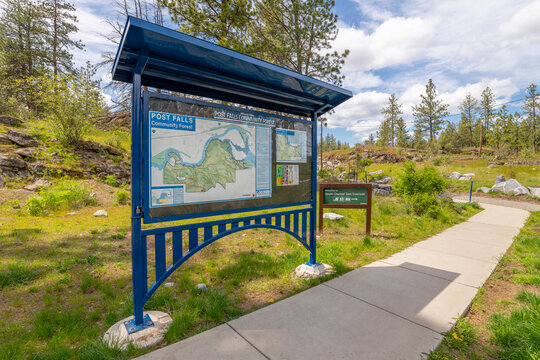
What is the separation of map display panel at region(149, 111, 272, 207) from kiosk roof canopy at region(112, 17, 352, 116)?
1.57 feet

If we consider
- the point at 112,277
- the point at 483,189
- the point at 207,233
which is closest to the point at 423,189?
the point at 207,233

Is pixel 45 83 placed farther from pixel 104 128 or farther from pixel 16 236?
pixel 16 236

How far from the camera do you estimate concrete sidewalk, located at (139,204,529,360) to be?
2.12 metres

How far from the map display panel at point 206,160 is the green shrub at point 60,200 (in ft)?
24.7

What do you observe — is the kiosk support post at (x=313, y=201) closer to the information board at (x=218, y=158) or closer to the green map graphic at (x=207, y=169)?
the information board at (x=218, y=158)

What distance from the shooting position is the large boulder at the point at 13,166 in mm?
9359

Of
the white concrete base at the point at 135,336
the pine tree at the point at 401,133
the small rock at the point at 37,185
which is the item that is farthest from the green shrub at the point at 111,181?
the pine tree at the point at 401,133

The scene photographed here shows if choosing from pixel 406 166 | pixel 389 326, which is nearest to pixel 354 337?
pixel 389 326

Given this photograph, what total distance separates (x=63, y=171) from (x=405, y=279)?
43.0ft

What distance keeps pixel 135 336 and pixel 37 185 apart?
10.4m

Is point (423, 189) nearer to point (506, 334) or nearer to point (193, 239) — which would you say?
point (506, 334)

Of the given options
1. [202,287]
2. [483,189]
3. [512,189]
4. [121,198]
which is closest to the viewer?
[202,287]

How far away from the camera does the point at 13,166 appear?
31.4ft

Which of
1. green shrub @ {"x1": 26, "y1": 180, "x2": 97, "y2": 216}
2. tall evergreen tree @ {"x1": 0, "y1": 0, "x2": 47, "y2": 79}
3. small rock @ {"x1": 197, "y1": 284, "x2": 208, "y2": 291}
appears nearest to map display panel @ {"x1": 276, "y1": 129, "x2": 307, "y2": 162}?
small rock @ {"x1": 197, "y1": 284, "x2": 208, "y2": 291}
